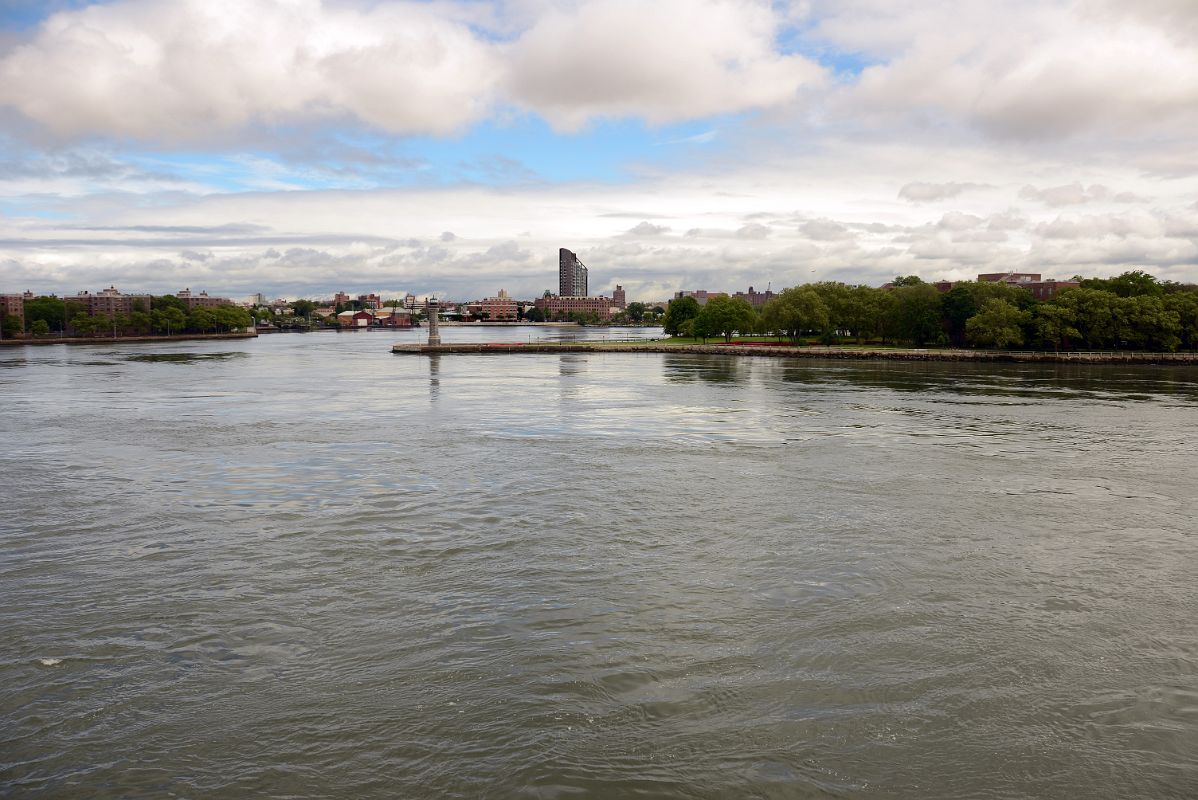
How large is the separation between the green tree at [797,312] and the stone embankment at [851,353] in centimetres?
496

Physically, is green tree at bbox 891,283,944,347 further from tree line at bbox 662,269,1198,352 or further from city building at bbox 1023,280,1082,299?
city building at bbox 1023,280,1082,299

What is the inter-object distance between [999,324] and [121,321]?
167m

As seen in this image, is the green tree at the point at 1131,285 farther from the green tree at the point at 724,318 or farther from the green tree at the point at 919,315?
the green tree at the point at 724,318

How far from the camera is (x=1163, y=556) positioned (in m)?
14.0

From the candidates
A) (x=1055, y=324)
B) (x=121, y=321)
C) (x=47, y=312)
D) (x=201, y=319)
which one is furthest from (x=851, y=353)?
(x=47, y=312)

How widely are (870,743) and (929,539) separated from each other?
7908 millimetres

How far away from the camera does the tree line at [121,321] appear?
16800 cm

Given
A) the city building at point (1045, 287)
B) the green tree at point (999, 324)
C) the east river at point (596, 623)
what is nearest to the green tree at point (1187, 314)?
the green tree at point (999, 324)

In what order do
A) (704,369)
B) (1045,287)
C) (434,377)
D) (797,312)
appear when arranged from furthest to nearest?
(1045,287) < (797,312) < (704,369) < (434,377)

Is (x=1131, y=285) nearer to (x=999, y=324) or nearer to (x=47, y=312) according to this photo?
(x=999, y=324)

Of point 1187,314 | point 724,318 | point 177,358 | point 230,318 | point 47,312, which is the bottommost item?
point 177,358

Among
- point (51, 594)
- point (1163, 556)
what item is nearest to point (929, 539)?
point (1163, 556)

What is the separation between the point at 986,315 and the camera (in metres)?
87.4

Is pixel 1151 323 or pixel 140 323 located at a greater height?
pixel 140 323
